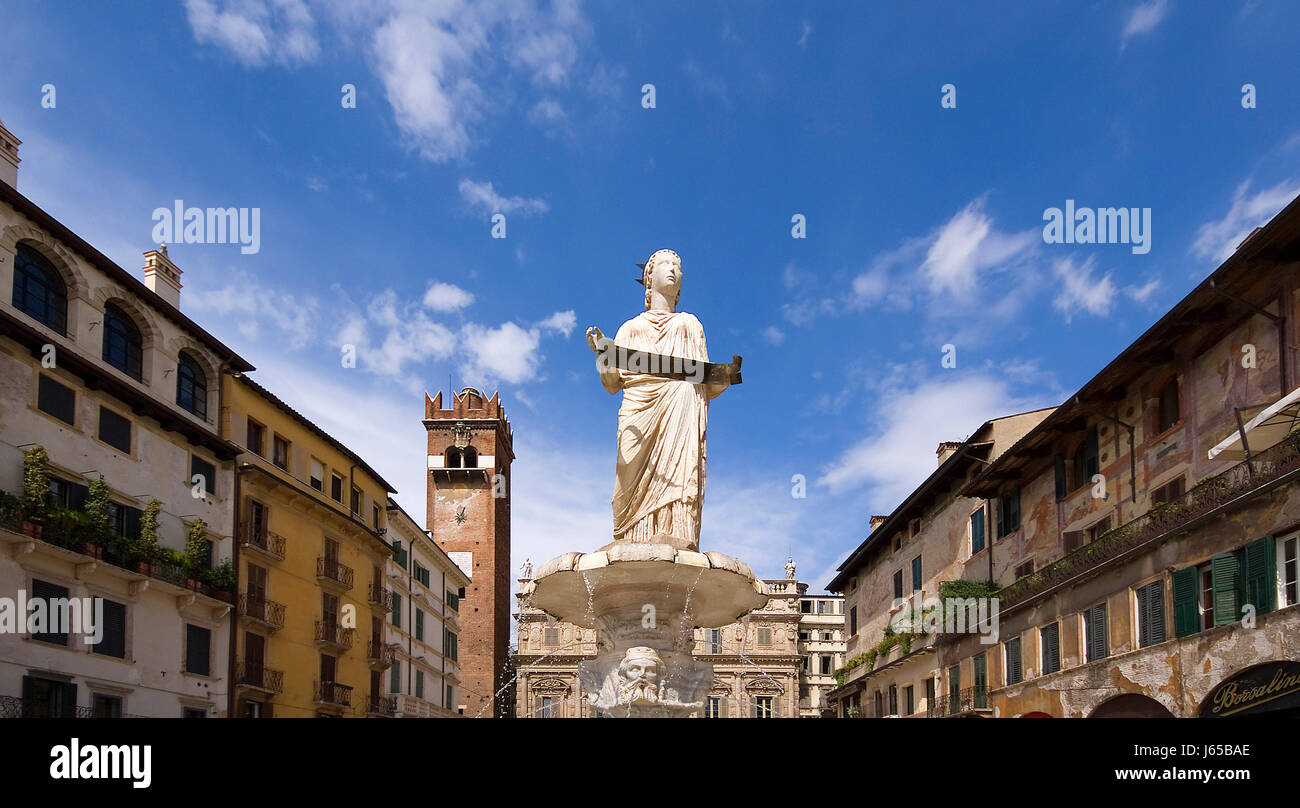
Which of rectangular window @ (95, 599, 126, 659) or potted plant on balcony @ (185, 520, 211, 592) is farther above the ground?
potted plant on balcony @ (185, 520, 211, 592)

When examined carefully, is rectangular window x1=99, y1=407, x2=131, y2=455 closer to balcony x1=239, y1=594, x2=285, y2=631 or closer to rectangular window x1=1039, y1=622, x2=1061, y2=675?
balcony x1=239, y1=594, x2=285, y2=631

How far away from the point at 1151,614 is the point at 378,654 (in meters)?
29.2

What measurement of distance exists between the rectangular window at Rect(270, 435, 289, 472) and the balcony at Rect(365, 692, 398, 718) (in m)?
10.0

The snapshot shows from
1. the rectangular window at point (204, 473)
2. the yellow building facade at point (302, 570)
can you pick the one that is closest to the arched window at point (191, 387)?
the yellow building facade at point (302, 570)

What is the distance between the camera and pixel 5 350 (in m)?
24.9

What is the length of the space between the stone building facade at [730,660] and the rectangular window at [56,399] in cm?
4873

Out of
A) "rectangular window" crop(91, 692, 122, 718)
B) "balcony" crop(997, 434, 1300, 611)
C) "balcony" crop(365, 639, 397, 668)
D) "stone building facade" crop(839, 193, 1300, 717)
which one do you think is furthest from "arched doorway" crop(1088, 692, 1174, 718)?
"balcony" crop(365, 639, 397, 668)

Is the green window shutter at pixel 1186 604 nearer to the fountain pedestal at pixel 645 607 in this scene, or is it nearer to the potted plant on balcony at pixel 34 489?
the fountain pedestal at pixel 645 607

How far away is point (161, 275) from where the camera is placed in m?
33.5

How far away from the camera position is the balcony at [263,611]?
109 ft

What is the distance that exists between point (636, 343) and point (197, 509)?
932 inches

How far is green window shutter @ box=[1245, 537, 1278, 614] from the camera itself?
1977 cm
